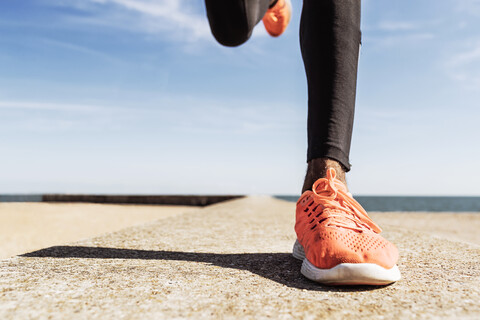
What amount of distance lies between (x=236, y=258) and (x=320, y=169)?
0.48 meters

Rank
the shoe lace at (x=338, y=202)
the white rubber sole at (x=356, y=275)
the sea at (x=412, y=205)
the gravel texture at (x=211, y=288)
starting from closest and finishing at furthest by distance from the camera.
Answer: the gravel texture at (x=211, y=288)
the white rubber sole at (x=356, y=275)
the shoe lace at (x=338, y=202)
the sea at (x=412, y=205)

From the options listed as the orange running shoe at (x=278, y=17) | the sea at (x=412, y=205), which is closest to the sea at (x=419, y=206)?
the sea at (x=412, y=205)

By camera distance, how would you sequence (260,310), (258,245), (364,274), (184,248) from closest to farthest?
(260,310) → (364,274) → (184,248) → (258,245)

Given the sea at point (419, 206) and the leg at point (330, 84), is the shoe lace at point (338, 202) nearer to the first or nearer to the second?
the leg at point (330, 84)

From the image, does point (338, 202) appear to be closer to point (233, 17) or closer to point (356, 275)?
point (356, 275)

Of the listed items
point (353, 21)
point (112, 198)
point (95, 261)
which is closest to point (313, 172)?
point (353, 21)

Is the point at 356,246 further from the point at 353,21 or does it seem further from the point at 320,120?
the point at 353,21

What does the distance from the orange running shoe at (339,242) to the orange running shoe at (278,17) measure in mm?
729

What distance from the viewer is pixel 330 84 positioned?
3.60 feet

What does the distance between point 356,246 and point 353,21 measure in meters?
0.72

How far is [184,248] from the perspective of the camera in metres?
1.55

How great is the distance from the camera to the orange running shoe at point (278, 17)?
1.41 meters

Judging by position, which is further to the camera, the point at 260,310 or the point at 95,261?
the point at 95,261

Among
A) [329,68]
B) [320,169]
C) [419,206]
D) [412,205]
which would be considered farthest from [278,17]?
[412,205]
